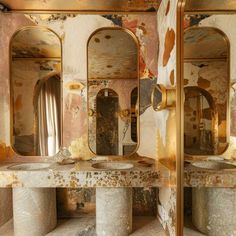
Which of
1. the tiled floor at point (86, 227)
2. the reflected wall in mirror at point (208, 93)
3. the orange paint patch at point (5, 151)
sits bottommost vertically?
the tiled floor at point (86, 227)

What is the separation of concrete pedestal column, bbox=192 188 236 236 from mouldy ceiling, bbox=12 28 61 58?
1770mm

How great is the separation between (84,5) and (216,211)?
1.93 m

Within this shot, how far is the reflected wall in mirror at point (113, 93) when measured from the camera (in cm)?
195

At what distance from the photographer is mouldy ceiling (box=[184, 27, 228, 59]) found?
2.63 feet

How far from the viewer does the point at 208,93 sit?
834mm

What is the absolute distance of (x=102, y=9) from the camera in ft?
6.44

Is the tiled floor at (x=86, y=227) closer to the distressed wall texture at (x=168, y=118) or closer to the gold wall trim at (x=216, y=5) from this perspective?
the distressed wall texture at (x=168, y=118)

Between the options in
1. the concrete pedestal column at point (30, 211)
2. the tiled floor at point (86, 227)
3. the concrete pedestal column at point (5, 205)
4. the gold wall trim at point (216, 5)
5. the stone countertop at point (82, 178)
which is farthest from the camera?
the concrete pedestal column at point (5, 205)

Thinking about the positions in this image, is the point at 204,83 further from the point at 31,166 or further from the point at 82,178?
the point at 31,166

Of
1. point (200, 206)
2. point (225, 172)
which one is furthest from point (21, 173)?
point (225, 172)

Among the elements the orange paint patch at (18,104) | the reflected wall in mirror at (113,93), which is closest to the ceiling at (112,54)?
the reflected wall in mirror at (113,93)

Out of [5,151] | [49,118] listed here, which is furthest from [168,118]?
[5,151]

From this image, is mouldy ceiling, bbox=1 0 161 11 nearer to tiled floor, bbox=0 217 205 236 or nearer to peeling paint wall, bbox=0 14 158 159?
peeling paint wall, bbox=0 14 158 159

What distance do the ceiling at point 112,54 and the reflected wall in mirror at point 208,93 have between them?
1.03 metres
